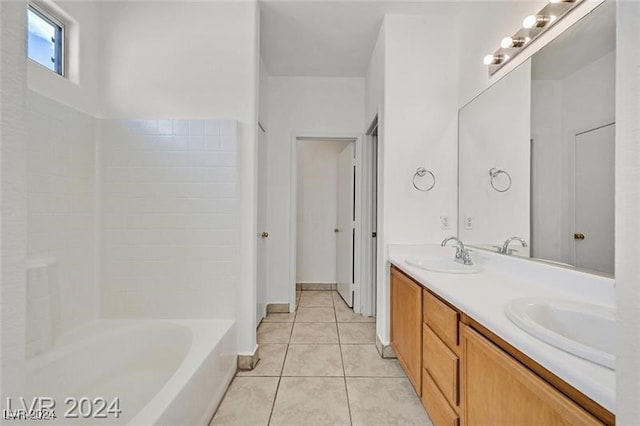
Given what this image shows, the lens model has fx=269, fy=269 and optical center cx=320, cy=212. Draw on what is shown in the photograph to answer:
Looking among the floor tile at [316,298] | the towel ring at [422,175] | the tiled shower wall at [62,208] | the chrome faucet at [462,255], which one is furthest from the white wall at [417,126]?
the tiled shower wall at [62,208]

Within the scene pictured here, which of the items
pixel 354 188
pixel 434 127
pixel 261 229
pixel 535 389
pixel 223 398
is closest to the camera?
pixel 535 389

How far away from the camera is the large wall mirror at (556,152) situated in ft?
3.48

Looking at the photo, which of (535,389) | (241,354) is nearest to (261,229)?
(241,354)

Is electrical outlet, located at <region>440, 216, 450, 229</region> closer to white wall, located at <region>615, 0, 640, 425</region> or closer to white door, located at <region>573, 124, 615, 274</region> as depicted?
white door, located at <region>573, 124, 615, 274</region>

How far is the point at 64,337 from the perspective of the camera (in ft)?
5.50

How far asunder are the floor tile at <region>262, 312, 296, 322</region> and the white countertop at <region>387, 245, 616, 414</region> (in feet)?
5.01

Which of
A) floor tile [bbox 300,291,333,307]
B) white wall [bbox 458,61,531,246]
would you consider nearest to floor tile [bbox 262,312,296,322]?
floor tile [bbox 300,291,333,307]

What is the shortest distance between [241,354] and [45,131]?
1.87 m

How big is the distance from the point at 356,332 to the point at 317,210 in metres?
1.93

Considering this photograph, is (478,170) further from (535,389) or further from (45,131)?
(45,131)

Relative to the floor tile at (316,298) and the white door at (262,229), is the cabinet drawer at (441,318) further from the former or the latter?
the floor tile at (316,298)

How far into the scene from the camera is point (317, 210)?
4.06 metres

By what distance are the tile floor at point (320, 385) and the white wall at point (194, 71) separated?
1.06 feet

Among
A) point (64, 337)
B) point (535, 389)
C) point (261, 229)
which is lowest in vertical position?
point (64, 337)
